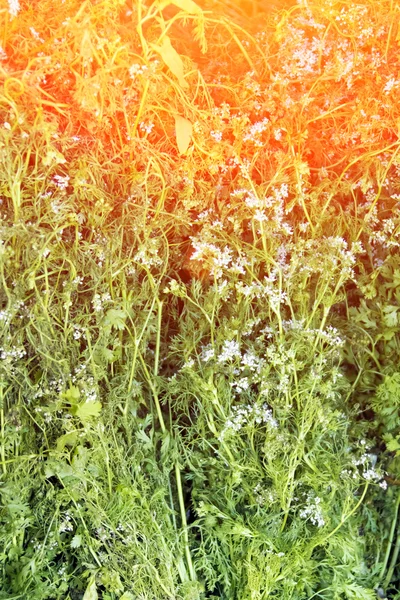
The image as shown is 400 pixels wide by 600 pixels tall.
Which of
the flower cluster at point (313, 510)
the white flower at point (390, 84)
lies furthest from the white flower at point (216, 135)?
the flower cluster at point (313, 510)

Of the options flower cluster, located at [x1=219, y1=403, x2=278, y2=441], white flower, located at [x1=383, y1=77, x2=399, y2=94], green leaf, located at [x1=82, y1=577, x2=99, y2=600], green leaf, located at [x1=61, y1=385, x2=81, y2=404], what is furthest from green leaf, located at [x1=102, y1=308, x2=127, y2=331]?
white flower, located at [x1=383, y1=77, x2=399, y2=94]

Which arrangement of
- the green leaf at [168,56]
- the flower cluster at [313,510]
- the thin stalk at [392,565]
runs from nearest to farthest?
1. the green leaf at [168,56]
2. the flower cluster at [313,510]
3. the thin stalk at [392,565]

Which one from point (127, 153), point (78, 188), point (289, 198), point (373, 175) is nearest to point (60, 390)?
point (78, 188)

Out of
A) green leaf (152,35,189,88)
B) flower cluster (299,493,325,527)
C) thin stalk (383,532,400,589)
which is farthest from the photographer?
thin stalk (383,532,400,589)

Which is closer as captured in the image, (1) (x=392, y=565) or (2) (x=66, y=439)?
(2) (x=66, y=439)

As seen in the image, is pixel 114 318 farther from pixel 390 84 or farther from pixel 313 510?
pixel 390 84

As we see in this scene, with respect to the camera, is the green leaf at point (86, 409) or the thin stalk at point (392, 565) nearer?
the green leaf at point (86, 409)

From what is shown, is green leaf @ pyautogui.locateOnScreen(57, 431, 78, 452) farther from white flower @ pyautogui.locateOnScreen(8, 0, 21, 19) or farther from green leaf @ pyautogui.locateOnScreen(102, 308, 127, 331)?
white flower @ pyautogui.locateOnScreen(8, 0, 21, 19)

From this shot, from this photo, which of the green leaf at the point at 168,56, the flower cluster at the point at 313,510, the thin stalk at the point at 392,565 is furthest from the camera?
the thin stalk at the point at 392,565

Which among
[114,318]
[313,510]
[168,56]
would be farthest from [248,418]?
[168,56]

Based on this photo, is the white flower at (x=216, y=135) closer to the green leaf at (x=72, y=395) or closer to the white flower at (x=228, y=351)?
the white flower at (x=228, y=351)

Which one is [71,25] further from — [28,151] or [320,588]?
[320,588]

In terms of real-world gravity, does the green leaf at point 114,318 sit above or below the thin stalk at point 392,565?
above

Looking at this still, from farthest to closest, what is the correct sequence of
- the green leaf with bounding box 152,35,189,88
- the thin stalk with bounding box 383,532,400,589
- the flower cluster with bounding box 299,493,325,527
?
the thin stalk with bounding box 383,532,400,589 < the flower cluster with bounding box 299,493,325,527 < the green leaf with bounding box 152,35,189,88
